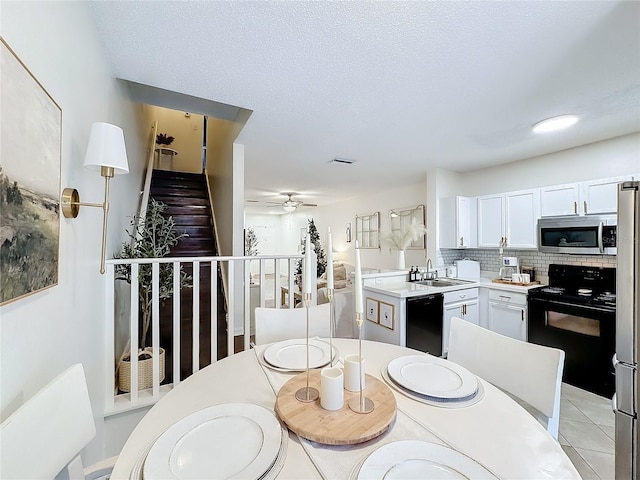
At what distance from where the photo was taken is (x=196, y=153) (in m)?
6.52

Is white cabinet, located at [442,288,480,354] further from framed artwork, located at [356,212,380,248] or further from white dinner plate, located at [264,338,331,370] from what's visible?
framed artwork, located at [356,212,380,248]

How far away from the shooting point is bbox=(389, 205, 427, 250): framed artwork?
4802 millimetres

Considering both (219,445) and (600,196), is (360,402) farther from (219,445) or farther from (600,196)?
(600,196)

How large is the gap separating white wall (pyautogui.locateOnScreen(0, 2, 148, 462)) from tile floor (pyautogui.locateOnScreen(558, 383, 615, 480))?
8.98ft

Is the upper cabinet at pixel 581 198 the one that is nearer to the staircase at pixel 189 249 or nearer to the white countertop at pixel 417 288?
the white countertop at pixel 417 288

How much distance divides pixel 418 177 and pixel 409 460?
445 cm

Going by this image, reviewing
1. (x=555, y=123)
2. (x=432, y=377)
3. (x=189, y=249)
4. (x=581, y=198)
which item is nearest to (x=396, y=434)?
(x=432, y=377)

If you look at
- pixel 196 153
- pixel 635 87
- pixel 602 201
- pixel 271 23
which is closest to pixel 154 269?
pixel 271 23

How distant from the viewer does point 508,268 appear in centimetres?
359

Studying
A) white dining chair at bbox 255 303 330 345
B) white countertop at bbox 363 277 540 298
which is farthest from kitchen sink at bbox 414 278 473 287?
white dining chair at bbox 255 303 330 345

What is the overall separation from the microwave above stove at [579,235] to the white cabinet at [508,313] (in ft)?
2.05

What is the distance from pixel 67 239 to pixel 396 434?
55.3 inches

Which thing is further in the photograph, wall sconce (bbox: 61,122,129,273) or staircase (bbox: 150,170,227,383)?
staircase (bbox: 150,170,227,383)

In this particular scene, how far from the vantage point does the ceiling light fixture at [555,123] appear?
94.3 inches
